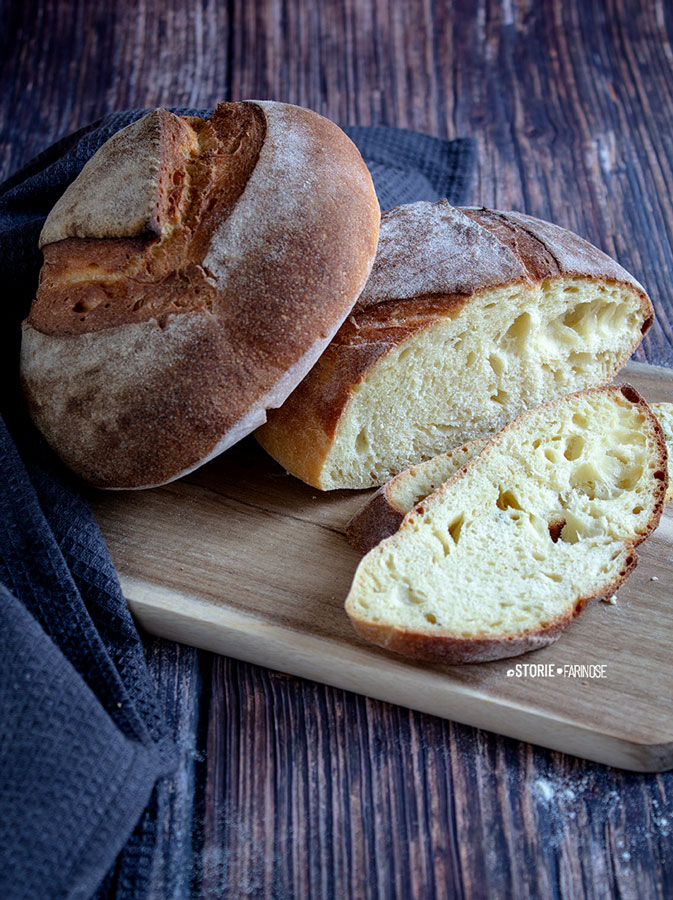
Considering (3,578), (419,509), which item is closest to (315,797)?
(419,509)

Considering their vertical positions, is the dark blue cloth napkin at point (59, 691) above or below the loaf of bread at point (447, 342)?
below

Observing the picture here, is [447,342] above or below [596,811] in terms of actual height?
above

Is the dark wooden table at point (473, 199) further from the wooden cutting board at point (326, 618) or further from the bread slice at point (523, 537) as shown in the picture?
the bread slice at point (523, 537)

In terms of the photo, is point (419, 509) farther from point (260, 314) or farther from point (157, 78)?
Result: point (157, 78)

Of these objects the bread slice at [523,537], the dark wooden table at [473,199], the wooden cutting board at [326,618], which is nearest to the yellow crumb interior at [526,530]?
the bread slice at [523,537]

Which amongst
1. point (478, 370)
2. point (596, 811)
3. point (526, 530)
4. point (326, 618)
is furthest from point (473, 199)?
point (596, 811)

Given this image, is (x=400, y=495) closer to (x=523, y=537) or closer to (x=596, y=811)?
(x=523, y=537)

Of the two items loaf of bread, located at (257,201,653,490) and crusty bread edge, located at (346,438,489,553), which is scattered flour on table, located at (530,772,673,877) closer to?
crusty bread edge, located at (346,438,489,553)
